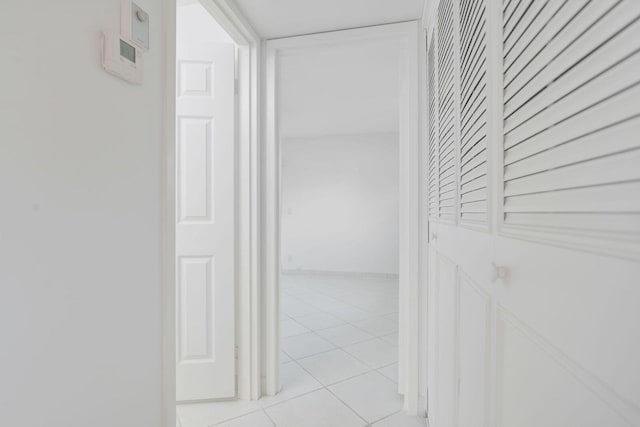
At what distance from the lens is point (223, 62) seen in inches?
64.5

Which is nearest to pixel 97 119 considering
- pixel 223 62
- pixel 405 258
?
pixel 223 62

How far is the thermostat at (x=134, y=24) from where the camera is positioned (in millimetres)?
799

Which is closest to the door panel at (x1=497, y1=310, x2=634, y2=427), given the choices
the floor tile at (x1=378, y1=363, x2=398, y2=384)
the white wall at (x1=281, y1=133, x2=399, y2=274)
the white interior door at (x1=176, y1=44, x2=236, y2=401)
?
the white interior door at (x1=176, y1=44, x2=236, y2=401)

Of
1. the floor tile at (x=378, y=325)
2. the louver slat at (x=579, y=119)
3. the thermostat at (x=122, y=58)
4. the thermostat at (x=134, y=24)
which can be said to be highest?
the thermostat at (x=134, y=24)

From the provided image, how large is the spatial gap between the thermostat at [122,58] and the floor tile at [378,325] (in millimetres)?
2585

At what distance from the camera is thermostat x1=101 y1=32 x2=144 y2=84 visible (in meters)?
0.74

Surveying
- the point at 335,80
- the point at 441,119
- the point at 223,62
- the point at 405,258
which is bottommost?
the point at 405,258

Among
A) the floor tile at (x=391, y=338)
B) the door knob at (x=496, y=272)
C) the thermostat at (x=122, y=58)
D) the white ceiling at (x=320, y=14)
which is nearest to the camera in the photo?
the door knob at (x=496, y=272)

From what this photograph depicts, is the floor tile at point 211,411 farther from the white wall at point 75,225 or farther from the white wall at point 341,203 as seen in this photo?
the white wall at point 341,203

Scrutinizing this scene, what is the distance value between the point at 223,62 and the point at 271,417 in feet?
6.71

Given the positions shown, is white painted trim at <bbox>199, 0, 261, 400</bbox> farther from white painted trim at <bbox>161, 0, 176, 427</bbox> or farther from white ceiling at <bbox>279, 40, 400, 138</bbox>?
white painted trim at <bbox>161, 0, 176, 427</bbox>

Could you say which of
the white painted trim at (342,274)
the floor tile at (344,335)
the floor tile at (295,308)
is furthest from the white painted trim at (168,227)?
the white painted trim at (342,274)

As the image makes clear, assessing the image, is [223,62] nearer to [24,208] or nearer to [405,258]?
[24,208]

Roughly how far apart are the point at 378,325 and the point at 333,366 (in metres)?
0.93
